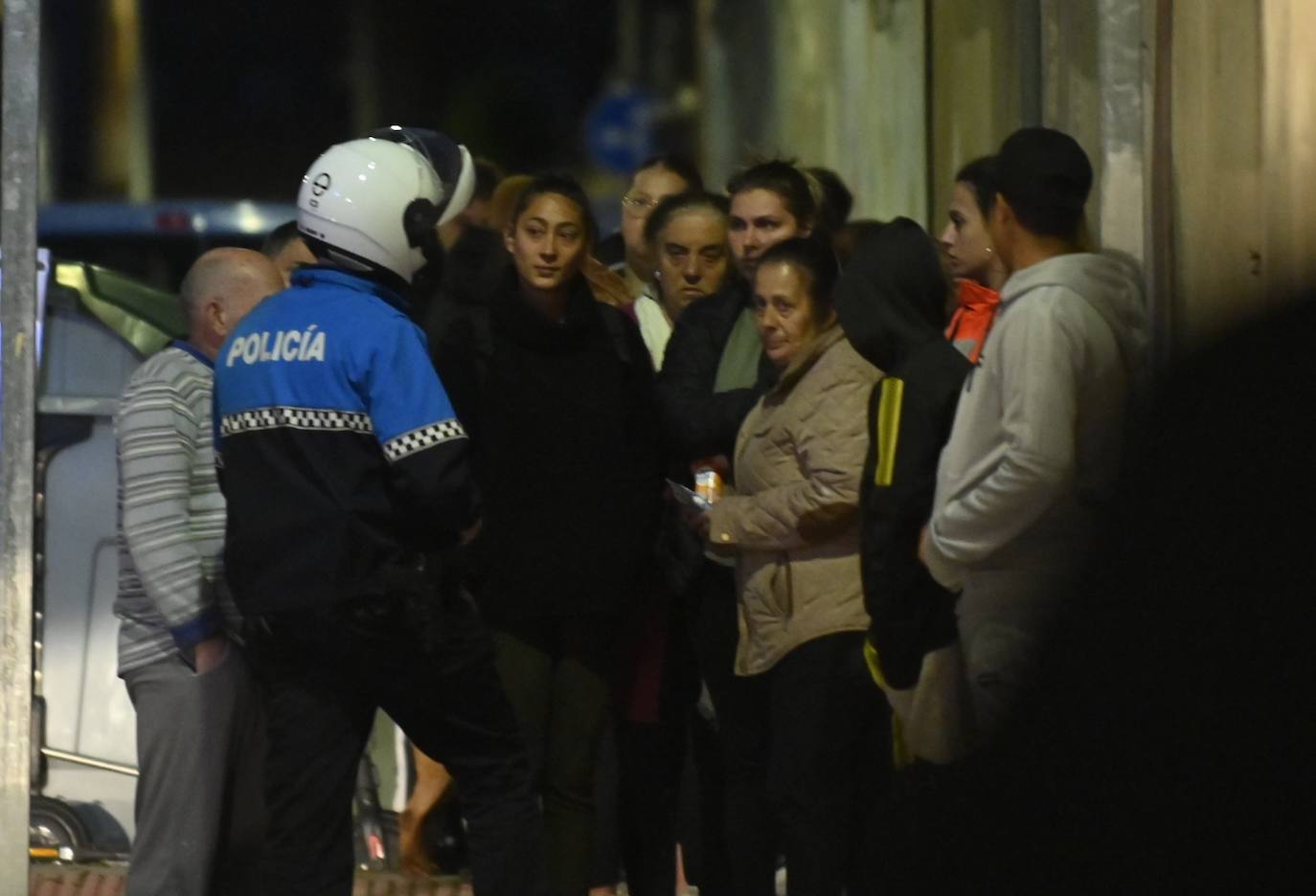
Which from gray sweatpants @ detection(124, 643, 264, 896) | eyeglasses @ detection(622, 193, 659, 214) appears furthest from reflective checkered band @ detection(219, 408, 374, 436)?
eyeglasses @ detection(622, 193, 659, 214)

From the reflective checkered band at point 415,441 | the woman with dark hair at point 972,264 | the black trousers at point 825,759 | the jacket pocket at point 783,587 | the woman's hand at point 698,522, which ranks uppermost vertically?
the woman with dark hair at point 972,264

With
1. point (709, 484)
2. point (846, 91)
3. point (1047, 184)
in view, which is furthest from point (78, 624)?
point (846, 91)

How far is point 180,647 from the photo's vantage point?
5.95 metres

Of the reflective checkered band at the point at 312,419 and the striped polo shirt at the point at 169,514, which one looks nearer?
the reflective checkered band at the point at 312,419

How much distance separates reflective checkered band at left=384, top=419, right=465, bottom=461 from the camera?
17.3 ft

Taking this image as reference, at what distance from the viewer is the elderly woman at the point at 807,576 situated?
233 inches

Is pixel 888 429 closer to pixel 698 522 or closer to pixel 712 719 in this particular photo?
pixel 698 522

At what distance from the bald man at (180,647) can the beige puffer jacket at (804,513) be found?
118 centimetres

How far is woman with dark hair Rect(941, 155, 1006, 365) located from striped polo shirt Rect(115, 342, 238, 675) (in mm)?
1733

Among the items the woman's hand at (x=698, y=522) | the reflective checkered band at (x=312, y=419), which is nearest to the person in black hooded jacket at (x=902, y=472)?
the woman's hand at (x=698, y=522)

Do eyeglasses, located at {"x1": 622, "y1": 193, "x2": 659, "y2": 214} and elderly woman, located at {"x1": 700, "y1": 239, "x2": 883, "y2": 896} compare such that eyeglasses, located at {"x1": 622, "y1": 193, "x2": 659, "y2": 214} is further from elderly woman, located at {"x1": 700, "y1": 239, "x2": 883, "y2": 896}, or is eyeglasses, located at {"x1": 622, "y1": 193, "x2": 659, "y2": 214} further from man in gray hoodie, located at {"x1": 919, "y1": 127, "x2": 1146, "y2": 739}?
man in gray hoodie, located at {"x1": 919, "y1": 127, "x2": 1146, "y2": 739}

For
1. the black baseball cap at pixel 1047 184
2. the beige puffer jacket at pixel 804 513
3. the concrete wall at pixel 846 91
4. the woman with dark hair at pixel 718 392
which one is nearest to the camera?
the black baseball cap at pixel 1047 184

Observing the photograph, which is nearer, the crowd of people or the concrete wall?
the crowd of people

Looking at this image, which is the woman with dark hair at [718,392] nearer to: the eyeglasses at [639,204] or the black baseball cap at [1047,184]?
the eyeglasses at [639,204]
